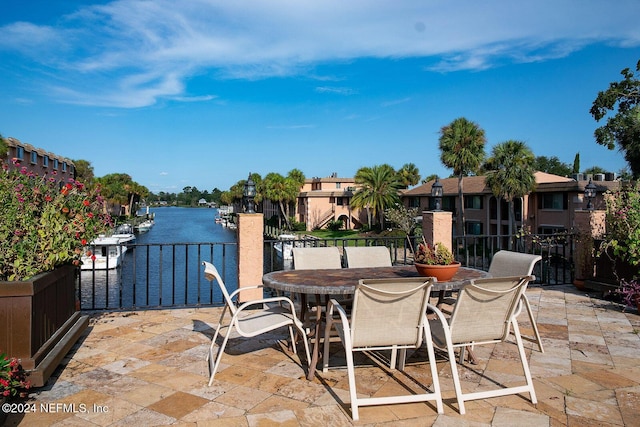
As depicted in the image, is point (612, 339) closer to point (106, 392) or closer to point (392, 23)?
point (106, 392)

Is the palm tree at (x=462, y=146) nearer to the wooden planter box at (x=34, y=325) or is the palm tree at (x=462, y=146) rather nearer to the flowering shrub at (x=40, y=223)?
the flowering shrub at (x=40, y=223)

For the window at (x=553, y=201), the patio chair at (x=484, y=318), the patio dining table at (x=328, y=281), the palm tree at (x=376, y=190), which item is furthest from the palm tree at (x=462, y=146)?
the patio chair at (x=484, y=318)

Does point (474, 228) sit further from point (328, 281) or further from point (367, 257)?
point (328, 281)

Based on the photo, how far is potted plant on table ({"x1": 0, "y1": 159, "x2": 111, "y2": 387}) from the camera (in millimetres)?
2496

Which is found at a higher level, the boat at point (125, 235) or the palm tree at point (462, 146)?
the palm tree at point (462, 146)

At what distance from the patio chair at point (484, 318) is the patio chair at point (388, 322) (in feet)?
0.49

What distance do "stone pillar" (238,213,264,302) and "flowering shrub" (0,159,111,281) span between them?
5.29 feet

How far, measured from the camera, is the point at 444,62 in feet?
40.9

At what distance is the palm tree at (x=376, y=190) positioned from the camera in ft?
110

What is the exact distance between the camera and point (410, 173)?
145 feet

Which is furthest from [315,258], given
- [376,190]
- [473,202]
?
[376,190]

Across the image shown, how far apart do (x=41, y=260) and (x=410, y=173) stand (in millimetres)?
42961

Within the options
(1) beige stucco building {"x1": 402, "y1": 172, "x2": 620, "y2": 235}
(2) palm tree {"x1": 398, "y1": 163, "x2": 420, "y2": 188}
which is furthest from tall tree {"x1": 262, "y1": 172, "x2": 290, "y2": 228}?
(1) beige stucco building {"x1": 402, "y1": 172, "x2": 620, "y2": 235}

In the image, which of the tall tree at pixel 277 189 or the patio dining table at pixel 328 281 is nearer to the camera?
the patio dining table at pixel 328 281
